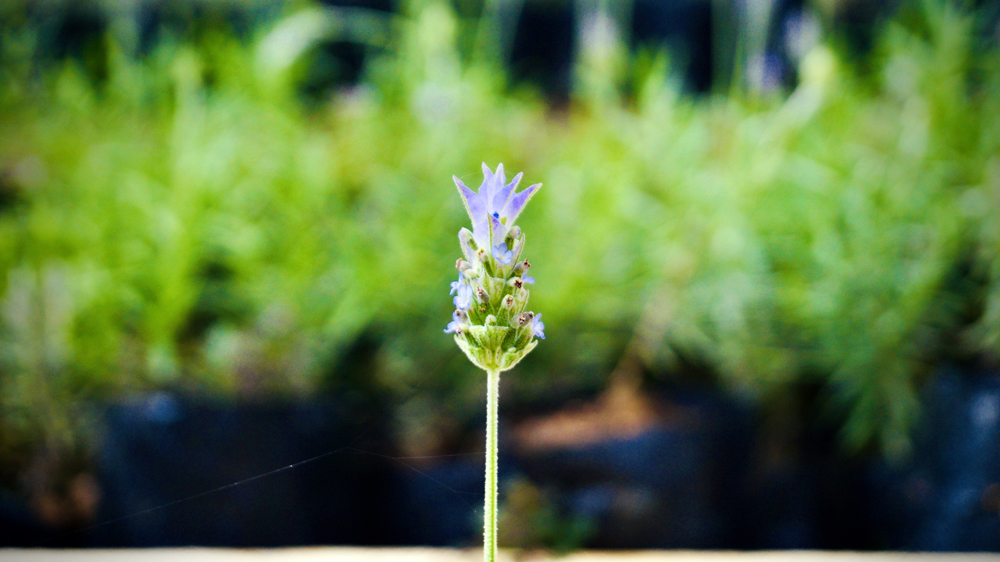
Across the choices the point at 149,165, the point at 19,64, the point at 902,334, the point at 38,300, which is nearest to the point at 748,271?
the point at 902,334

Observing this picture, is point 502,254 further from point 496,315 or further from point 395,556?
point 395,556

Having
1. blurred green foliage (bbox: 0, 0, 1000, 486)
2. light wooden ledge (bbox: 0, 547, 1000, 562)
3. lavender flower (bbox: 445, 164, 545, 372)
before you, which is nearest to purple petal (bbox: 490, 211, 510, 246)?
lavender flower (bbox: 445, 164, 545, 372)

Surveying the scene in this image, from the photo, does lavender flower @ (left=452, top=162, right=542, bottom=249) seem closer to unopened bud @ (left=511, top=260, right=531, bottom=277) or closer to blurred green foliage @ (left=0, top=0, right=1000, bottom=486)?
unopened bud @ (left=511, top=260, right=531, bottom=277)

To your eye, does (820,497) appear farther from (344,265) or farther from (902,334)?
(344,265)

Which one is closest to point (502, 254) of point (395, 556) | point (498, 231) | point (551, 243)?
point (498, 231)

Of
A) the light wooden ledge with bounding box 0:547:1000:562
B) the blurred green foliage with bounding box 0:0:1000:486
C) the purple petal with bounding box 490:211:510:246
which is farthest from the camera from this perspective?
the blurred green foliage with bounding box 0:0:1000:486

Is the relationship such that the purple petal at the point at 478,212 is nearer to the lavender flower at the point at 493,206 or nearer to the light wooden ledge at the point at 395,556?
the lavender flower at the point at 493,206

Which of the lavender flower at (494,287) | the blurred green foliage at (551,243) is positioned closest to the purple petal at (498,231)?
the lavender flower at (494,287)
